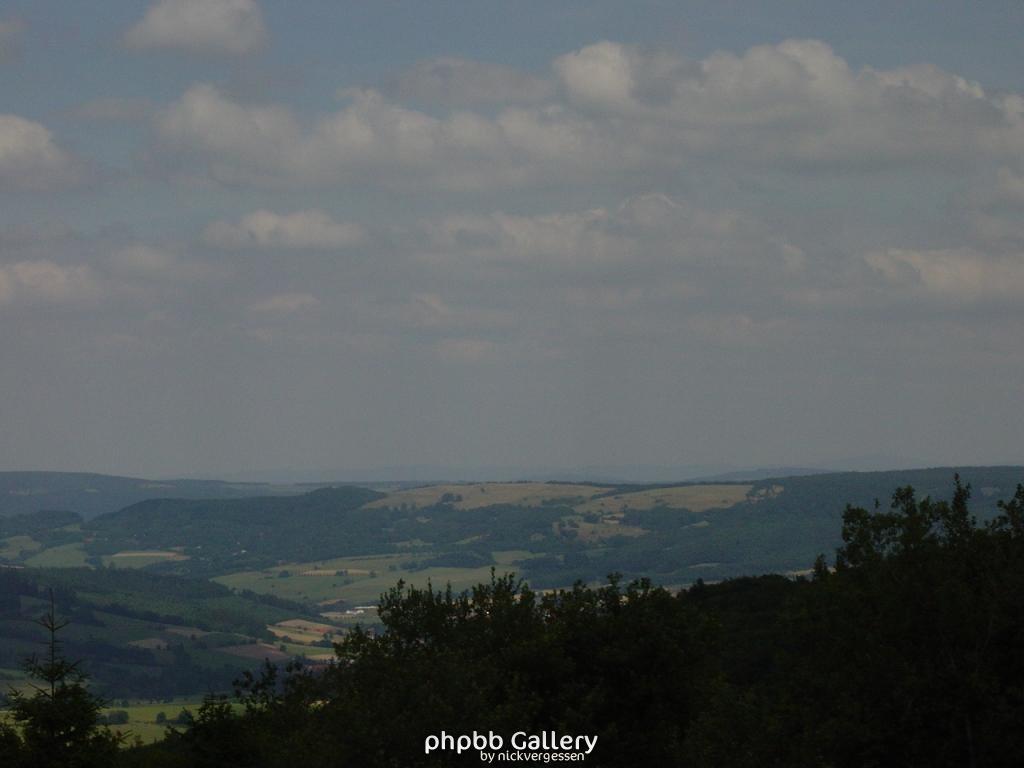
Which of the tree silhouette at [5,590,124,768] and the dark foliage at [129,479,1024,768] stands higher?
the dark foliage at [129,479,1024,768]

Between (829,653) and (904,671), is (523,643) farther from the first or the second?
(904,671)

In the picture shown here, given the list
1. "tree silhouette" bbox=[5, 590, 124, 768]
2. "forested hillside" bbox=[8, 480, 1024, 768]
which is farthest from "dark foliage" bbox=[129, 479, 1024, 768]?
"tree silhouette" bbox=[5, 590, 124, 768]

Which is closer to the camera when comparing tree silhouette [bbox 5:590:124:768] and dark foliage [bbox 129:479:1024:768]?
dark foliage [bbox 129:479:1024:768]

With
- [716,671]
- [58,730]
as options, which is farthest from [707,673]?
[58,730]

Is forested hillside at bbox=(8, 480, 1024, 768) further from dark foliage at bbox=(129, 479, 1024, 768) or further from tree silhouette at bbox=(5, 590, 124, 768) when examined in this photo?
tree silhouette at bbox=(5, 590, 124, 768)

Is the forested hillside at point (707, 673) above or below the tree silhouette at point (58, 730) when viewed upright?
above

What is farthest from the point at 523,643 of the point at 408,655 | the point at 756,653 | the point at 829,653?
the point at 756,653

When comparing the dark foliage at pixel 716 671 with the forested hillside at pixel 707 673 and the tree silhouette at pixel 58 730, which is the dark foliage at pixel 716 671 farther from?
the tree silhouette at pixel 58 730

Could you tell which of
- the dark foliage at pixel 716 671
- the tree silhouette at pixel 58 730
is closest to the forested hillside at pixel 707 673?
the dark foliage at pixel 716 671

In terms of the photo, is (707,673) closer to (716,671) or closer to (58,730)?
(716,671)

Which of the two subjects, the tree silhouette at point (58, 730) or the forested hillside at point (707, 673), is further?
the tree silhouette at point (58, 730)

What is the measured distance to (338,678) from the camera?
161 ft

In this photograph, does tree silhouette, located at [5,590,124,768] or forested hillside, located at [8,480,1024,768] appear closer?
forested hillside, located at [8,480,1024,768]

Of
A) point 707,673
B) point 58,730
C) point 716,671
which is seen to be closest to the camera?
point 58,730
